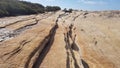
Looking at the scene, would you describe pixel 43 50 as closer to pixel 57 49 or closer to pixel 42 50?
pixel 42 50

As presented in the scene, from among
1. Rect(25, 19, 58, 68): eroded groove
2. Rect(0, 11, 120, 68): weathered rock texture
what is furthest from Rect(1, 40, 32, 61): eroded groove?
Rect(25, 19, 58, 68): eroded groove

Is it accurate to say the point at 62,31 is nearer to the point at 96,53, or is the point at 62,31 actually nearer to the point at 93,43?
the point at 93,43

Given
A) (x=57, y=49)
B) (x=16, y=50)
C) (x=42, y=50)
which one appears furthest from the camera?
(x=57, y=49)

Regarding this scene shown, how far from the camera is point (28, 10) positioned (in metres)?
29.9

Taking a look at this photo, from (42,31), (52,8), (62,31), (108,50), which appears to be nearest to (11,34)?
(42,31)

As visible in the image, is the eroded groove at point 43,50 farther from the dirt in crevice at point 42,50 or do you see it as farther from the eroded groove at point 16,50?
the eroded groove at point 16,50

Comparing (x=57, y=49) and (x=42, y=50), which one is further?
(x=57, y=49)

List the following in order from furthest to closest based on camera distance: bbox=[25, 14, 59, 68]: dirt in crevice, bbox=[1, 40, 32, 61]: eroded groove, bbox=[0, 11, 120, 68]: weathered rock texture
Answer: bbox=[1, 40, 32, 61]: eroded groove → bbox=[0, 11, 120, 68]: weathered rock texture → bbox=[25, 14, 59, 68]: dirt in crevice

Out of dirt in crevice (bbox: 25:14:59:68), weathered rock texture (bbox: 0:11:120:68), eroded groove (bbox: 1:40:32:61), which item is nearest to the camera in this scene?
dirt in crevice (bbox: 25:14:59:68)

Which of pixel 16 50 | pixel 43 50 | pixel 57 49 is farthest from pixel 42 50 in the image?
pixel 16 50

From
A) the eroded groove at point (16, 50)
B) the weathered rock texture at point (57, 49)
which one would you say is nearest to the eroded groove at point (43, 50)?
the weathered rock texture at point (57, 49)

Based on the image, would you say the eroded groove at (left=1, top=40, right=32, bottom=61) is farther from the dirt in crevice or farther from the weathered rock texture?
the dirt in crevice

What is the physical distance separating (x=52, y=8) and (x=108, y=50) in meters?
30.0

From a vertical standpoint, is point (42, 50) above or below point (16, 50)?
below
